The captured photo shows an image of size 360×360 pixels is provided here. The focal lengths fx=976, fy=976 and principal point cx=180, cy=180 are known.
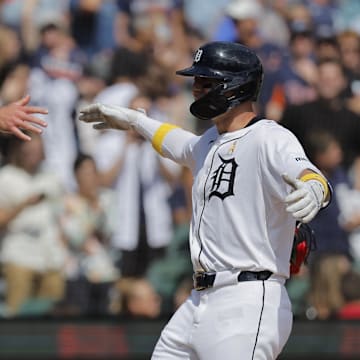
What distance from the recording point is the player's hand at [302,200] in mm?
3637

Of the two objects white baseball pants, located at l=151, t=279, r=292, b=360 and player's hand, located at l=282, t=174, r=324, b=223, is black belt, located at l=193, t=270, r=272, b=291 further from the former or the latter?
player's hand, located at l=282, t=174, r=324, b=223

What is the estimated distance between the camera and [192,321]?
4234mm

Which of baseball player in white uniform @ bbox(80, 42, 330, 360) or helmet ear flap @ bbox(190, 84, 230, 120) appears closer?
Answer: baseball player in white uniform @ bbox(80, 42, 330, 360)

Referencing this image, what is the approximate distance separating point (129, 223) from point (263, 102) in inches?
60.5

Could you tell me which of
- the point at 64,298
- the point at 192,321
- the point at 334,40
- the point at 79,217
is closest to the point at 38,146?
the point at 79,217

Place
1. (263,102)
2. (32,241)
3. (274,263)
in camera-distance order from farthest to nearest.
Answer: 1. (263,102)
2. (32,241)
3. (274,263)

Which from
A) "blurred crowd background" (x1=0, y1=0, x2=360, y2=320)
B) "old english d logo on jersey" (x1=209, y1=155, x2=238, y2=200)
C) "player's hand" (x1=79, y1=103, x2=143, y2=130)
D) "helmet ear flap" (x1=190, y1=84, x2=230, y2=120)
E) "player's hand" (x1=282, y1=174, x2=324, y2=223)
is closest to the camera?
"player's hand" (x1=282, y1=174, x2=324, y2=223)

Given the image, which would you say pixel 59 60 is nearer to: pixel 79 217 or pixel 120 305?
pixel 79 217

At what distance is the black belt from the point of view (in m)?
4.12

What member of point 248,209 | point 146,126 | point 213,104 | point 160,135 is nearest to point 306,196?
point 248,209

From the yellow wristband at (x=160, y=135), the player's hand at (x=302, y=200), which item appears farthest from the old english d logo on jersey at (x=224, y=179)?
the yellow wristband at (x=160, y=135)

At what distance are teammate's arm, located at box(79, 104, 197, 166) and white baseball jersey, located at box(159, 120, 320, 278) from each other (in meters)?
0.60

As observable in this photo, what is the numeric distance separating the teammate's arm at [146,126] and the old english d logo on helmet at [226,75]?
503 millimetres

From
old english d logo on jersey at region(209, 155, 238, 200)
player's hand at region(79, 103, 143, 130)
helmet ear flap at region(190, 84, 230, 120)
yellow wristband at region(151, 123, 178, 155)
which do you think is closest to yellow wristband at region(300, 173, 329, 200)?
old english d logo on jersey at region(209, 155, 238, 200)
